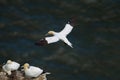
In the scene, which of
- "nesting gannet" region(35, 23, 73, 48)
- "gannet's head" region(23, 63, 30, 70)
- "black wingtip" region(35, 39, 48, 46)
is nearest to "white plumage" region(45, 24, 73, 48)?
"nesting gannet" region(35, 23, 73, 48)

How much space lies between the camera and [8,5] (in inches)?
975

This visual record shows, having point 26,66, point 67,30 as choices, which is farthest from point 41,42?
point 26,66

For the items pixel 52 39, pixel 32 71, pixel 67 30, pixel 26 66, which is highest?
pixel 67 30

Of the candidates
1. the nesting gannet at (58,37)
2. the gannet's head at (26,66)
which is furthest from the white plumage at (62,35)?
the gannet's head at (26,66)

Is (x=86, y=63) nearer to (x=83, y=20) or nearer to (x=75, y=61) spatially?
(x=75, y=61)

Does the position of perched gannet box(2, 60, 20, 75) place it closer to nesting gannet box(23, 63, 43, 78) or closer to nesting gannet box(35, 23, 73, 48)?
nesting gannet box(23, 63, 43, 78)

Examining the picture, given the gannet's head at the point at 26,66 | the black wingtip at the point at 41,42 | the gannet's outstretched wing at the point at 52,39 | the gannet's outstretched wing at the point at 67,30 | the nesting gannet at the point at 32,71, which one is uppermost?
the gannet's outstretched wing at the point at 67,30

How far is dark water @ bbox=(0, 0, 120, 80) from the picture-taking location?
21.6 m

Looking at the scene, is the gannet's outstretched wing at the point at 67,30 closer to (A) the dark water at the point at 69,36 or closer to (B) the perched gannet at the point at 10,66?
(A) the dark water at the point at 69,36

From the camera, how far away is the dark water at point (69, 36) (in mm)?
21594

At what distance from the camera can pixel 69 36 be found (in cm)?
2317

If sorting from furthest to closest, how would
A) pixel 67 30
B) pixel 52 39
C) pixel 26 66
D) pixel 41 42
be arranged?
1. pixel 67 30
2. pixel 52 39
3. pixel 41 42
4. pixel 26 66

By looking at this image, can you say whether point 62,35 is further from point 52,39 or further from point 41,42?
point 41,42

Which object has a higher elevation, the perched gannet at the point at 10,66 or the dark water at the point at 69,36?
the dark water at the point at 69,36
